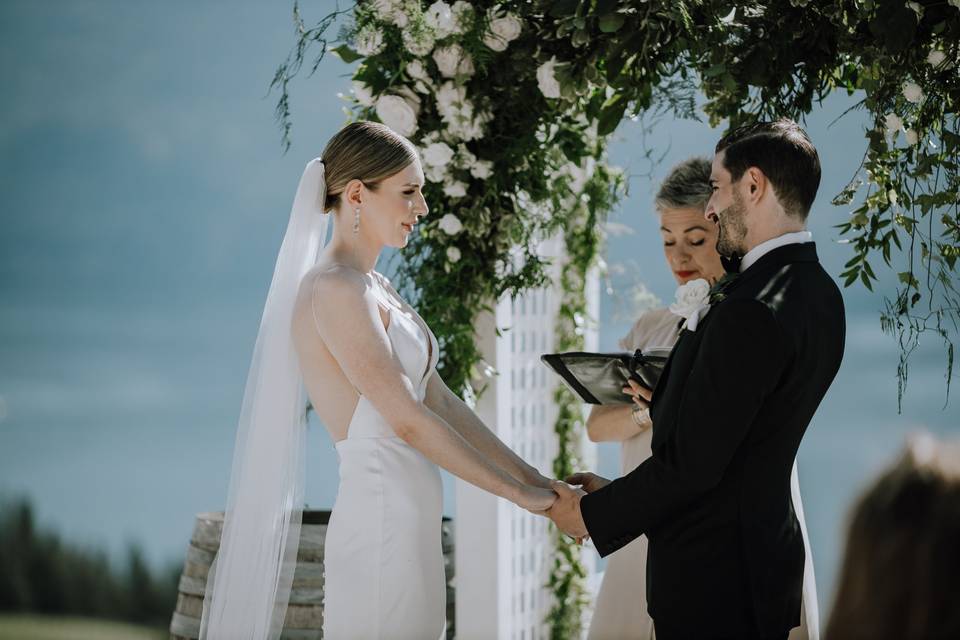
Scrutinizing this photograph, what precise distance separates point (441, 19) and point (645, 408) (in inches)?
58.9

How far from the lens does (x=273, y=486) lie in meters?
2.84

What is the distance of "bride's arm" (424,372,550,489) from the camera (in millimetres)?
3139

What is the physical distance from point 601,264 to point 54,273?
5.67 meters

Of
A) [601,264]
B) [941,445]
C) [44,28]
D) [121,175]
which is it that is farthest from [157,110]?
[941,445]

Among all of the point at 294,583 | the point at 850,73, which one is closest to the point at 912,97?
the point at 850,73

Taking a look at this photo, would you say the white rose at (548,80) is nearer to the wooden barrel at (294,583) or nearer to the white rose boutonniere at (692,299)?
the white rose boutonniere at (692,299)

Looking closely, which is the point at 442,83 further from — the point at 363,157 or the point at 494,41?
the point at 363,157

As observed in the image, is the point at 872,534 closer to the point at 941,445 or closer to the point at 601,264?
the point at 941,445

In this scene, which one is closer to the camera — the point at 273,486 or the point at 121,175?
the point at 273,486

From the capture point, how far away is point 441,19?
3.44m

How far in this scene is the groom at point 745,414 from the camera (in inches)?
84.0

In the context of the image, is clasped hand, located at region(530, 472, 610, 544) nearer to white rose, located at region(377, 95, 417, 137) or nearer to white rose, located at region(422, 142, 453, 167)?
white rose, located at region(422, 142, 453, 167)

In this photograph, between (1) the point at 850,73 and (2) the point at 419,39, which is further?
(2) the point at 419,39

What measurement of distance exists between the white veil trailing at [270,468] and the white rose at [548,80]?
88cm
